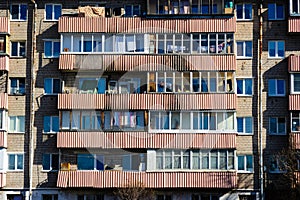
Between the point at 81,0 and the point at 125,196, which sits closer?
the point at 125,196

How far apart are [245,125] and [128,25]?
1067 centimetres

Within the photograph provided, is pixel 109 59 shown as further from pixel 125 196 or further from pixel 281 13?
pixel 281 13

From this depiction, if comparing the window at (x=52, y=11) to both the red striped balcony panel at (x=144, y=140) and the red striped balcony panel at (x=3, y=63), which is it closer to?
the red striped balcony panel at (x=3, y=63)

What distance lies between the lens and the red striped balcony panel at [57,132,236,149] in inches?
1891

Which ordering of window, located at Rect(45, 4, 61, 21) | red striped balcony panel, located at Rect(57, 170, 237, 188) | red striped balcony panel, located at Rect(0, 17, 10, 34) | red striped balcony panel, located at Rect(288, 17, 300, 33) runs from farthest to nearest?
1. window, located at Rect(45, 4, 61, 21)
2. red striped balcony panel, located at Rect(0, 17, 10, 34)
3. red striped balcony panel, located at Rect(288, 17, 300, 33)
4. red striped balcony panel, located at Rect(57, 170, 237, 188)

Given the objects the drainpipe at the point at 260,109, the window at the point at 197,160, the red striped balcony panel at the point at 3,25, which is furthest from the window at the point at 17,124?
the drainpipe at the point at 260,109

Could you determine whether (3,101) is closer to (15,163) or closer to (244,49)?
(15,163)

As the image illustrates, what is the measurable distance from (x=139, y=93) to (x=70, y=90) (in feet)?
15.9

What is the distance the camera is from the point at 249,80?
50.2 metres

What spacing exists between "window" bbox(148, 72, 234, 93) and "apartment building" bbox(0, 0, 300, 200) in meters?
0.07

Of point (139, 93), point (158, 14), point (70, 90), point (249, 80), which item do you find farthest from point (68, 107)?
point (249, 80)

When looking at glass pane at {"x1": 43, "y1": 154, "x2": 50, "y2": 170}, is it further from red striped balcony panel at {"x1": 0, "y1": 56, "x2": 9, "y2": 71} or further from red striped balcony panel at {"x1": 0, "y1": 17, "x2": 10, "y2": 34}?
red striped balcony panel at {"x1": 0, "y1": 17, "x2": 10, "y2": 34}

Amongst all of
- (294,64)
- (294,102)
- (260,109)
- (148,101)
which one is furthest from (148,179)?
(294,64)

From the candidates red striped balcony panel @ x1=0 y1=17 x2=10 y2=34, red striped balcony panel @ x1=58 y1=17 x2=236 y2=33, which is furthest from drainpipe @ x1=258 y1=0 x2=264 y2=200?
red striped balcony panel @ x1=0 y1=17 x2=10 y2=34
